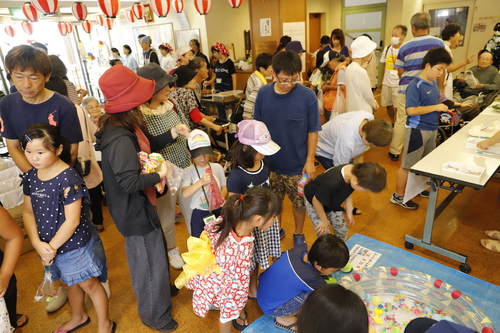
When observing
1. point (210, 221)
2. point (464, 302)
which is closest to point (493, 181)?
point (464, 302)

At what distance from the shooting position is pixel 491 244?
238cm

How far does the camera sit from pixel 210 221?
1.74 metres

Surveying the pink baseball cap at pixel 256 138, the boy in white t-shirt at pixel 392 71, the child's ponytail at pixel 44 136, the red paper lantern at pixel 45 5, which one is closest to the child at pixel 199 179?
the pink baseball cap at pixel 256 138

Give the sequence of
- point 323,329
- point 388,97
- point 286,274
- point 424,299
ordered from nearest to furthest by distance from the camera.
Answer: point 323,329, point 286,274, point 424,299, point 388,97

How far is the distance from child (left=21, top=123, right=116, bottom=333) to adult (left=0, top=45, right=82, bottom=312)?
1.10ft

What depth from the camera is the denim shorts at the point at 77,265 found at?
1.62 m

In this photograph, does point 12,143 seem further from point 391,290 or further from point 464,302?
point 464,302

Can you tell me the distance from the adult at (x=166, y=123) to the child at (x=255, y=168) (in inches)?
14.3

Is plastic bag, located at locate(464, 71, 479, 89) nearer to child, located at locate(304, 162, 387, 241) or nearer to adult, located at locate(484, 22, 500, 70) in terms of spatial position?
adult, located at locate(484, 22, 500, 70)

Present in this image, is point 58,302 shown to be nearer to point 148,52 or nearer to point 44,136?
point 44,136

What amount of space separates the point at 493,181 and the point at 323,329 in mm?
3424

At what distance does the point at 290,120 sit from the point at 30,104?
1543 millimetres

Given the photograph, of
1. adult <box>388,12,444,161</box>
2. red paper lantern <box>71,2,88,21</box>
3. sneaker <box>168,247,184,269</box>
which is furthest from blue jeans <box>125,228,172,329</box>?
red paper lantern <box>71,2,88,21</box>

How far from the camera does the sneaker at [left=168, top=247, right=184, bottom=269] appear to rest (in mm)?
2381
